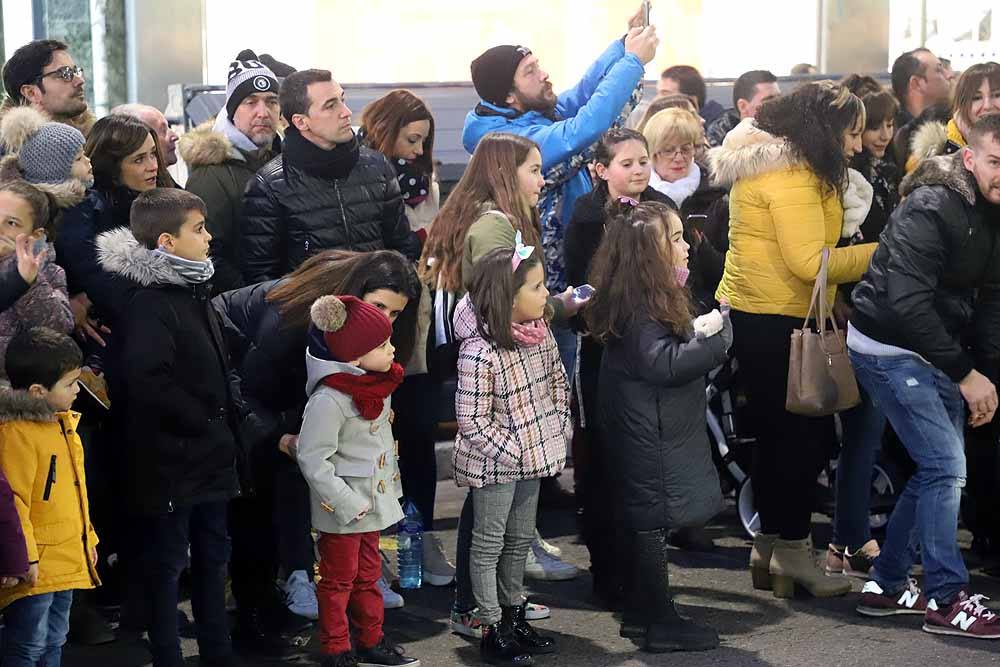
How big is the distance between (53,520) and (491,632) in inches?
63.5

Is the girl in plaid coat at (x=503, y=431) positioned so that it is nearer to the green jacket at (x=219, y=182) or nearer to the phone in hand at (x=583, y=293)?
the phone in hand at (x=583, y=293)

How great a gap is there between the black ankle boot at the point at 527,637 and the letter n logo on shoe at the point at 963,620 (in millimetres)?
1450

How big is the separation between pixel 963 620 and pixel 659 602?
1.10 meters

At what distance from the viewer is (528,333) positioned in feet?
19.9

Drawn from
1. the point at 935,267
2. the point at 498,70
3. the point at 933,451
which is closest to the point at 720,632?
the point at 933,451

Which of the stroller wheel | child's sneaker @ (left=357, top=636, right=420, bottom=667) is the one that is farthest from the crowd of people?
the stroller wheel

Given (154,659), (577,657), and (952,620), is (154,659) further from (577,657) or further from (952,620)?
(952,620)

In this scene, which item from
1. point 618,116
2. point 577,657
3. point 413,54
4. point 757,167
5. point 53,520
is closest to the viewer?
point 53,520

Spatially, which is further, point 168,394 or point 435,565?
point 435,565

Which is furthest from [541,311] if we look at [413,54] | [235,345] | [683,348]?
[413,54]

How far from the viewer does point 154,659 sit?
567cm

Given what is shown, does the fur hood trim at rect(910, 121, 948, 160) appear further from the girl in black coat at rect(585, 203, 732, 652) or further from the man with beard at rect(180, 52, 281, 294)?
the man with beard at rect(180, 52, 281, 294)

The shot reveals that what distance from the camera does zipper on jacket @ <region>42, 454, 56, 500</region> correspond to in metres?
5.24

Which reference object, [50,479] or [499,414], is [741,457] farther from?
[50,479]
